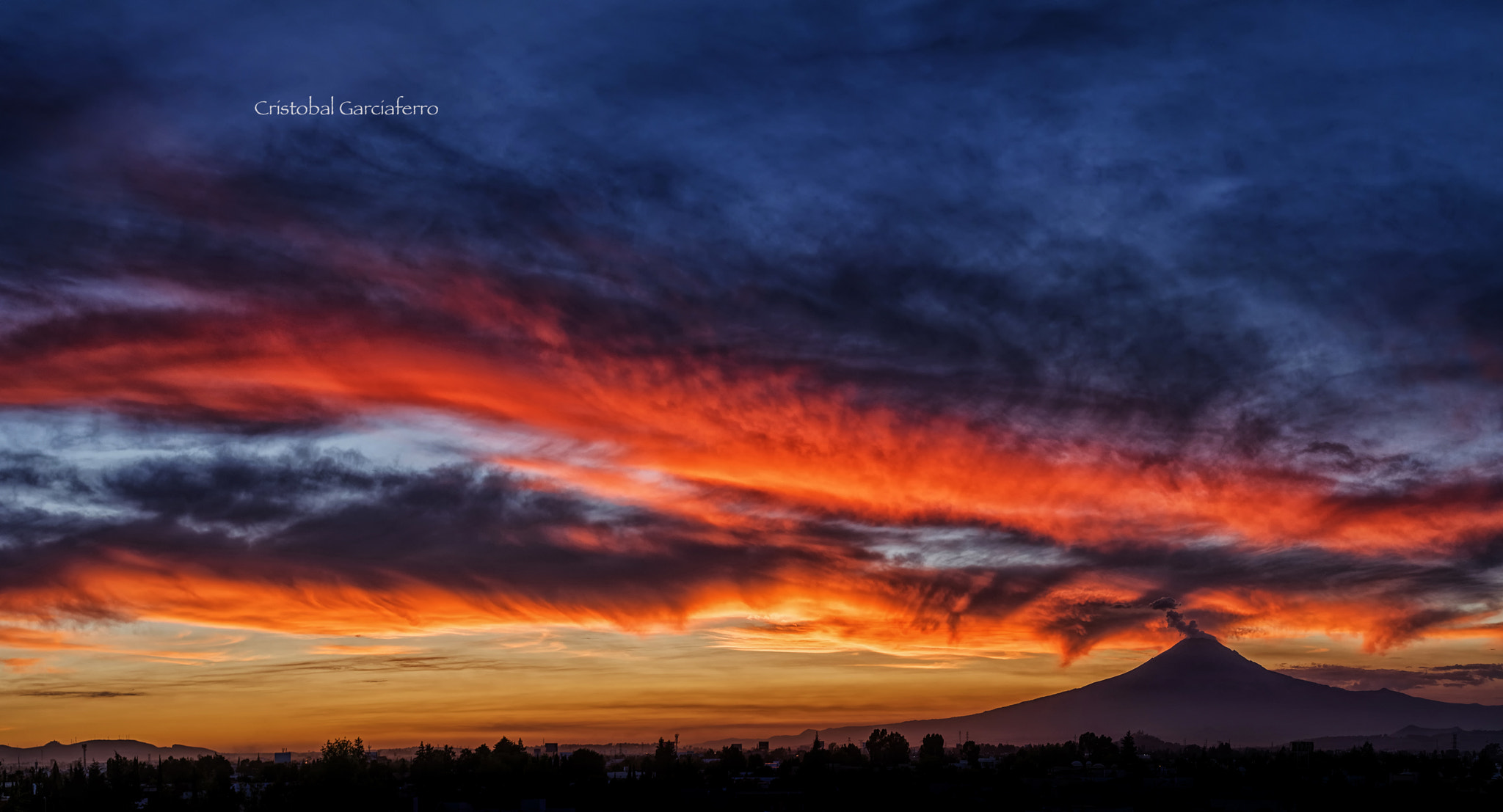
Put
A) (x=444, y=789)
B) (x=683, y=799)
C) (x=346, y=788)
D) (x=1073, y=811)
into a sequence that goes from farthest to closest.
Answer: (x=444, y=789)
(x=683, y=799)
(x=346, y=788)
(x=1073, y=811)

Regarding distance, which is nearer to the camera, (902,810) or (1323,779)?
(902,810)

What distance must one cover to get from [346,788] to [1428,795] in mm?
126166

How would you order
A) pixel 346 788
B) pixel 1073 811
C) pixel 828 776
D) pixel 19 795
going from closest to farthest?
pixel 19 795 < pixel 1073 811 < pixel 346 788 < pixel 828 776

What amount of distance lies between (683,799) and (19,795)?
2657 inches

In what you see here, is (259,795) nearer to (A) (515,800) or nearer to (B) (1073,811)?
(A) (515,800)

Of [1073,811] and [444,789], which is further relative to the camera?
[444,789]

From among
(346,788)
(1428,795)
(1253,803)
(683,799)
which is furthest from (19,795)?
(1428,795)

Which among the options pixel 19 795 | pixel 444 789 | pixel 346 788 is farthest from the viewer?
pixel 444 789

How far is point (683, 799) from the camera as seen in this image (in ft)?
463

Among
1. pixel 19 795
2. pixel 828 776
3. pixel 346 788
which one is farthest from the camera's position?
pixel 828 776

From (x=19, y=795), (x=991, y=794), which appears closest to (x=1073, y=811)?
(x=991, y=794)

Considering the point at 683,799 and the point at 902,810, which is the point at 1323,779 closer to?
the point at 902,810

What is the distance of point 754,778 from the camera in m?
187

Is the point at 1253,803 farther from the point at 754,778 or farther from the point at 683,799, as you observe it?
the point at 754,778
